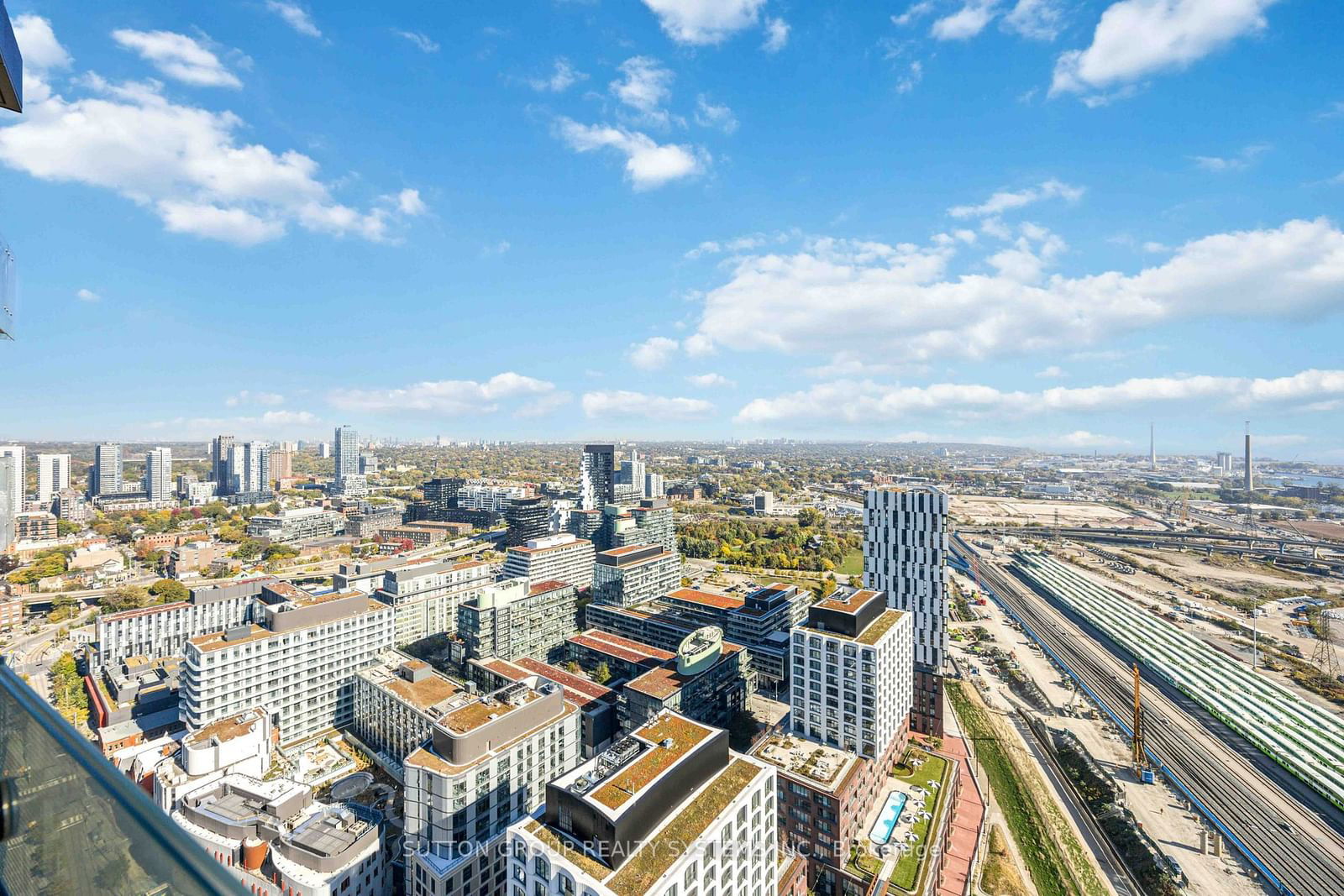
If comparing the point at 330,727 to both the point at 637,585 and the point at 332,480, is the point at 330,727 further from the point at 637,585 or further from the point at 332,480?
the point at 332,480

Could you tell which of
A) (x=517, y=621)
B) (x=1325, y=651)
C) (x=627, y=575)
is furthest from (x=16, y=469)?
(x=1325, y=651)

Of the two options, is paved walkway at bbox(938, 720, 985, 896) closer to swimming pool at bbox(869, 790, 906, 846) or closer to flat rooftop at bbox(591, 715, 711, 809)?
swimming pool at bbox(869, 790, 906, 846)

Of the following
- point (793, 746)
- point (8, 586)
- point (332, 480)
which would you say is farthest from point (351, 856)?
point (332, 480)

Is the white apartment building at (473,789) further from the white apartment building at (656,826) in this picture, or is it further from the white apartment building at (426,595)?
the white apartment building at (426,595)

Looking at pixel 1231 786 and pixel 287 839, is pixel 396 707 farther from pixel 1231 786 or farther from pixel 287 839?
pixel 1231 786

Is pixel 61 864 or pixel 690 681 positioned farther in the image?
pixel 690 681

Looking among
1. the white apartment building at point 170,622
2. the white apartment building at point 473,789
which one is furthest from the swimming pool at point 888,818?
the white apartment building at point 170,622

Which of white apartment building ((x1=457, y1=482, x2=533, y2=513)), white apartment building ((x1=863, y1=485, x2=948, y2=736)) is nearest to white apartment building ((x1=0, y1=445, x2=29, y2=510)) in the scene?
white apartment building ((x1=863, y1=485, x2=948, y2=736))
